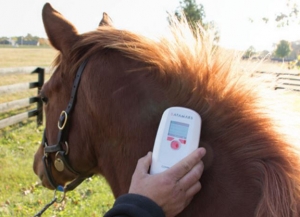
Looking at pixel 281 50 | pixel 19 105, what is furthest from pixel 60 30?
pixel 281 50

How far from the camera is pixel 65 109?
1.75m

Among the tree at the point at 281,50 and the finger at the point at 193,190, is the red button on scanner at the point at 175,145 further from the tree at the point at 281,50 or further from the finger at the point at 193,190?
the tree at the point at 281,50

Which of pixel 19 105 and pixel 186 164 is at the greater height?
pixel 186 164

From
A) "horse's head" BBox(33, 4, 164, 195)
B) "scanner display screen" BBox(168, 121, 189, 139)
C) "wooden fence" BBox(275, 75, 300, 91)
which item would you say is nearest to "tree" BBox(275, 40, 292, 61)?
"wooden fence" BBox(275, 75, 300, 91)

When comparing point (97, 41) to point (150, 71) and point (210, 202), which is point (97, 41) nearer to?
point (150, 71)

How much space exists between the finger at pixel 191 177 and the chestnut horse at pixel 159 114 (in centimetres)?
7

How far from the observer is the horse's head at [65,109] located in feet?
5.59

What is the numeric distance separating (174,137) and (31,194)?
4.35 m

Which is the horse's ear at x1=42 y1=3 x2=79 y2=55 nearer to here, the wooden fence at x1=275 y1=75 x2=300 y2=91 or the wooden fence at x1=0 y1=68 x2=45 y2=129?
the wooden fence at x1=275 y1=75 x2=300 y2=91

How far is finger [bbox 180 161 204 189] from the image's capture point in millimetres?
1261

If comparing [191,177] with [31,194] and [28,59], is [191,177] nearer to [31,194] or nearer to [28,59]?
[31,194]

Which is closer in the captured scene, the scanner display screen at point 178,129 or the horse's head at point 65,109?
the scanner display screen at point 178,129

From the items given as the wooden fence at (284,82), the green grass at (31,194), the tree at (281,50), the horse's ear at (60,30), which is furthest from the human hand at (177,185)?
the tree at (281,50)

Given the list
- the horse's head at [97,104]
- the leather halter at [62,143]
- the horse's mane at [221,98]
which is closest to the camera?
the horse's mane at [221,98]
